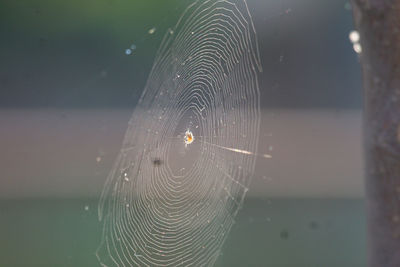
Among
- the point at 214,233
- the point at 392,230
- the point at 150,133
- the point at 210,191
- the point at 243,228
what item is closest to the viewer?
the point at 392,230

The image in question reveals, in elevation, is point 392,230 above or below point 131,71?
below

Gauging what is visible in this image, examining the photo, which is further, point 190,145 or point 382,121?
point 190,145

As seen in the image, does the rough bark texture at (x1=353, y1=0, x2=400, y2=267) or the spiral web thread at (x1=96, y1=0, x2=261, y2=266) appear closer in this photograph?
the rough bark texture at (x1=353, y1=0, x2=400, y2=267)

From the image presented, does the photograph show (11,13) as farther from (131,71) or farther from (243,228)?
(243,228)

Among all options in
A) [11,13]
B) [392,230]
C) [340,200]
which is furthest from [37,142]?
[392,230]
